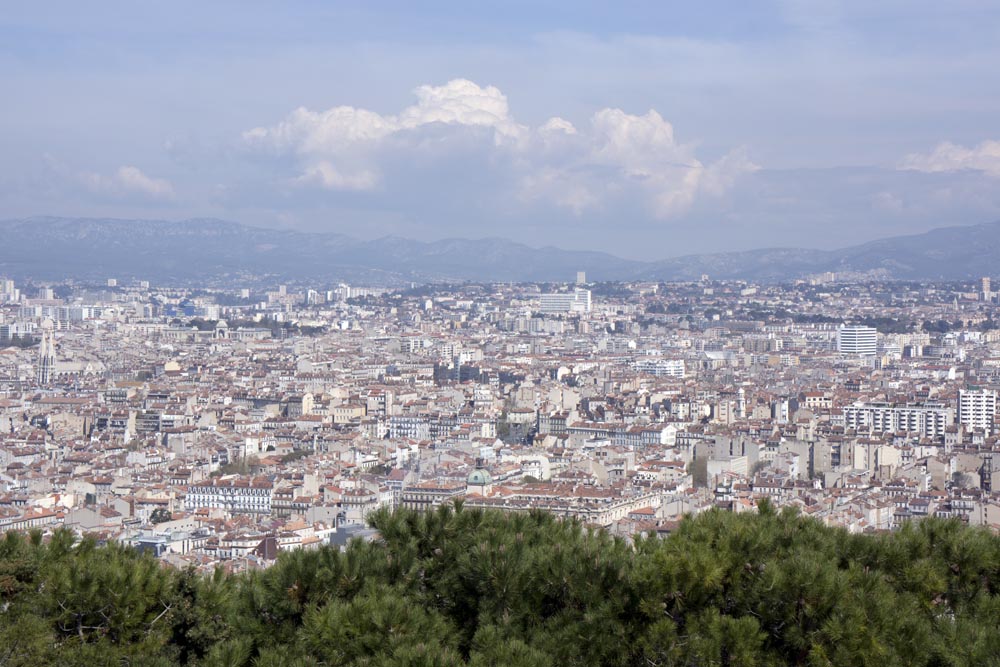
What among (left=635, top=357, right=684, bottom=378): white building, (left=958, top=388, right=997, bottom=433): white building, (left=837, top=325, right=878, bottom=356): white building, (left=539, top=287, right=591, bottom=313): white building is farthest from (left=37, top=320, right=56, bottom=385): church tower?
(left=539, top=287, right=591, bottom=313): white building

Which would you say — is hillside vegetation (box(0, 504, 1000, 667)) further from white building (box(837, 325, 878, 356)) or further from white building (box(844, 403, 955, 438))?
white building (box(837, 325, 878, 356))

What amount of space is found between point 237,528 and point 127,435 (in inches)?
645

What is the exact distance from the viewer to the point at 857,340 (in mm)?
69188

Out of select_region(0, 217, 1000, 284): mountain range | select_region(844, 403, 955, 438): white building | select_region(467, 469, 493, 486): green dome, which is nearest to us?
select_region(467, 469, 493, 486): green dome

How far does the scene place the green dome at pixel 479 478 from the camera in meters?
24.7

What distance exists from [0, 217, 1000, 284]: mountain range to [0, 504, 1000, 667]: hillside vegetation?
13143cm

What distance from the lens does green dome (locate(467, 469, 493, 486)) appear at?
24.7 m

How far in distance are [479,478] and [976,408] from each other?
65.0 feet

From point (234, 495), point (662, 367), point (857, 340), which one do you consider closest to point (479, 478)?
point (234, 495)

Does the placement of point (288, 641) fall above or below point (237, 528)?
above

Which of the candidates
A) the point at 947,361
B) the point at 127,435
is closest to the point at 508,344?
the point at 947,361

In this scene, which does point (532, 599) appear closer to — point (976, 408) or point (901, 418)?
point (901, 418)

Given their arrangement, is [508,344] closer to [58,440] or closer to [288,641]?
[58,440]

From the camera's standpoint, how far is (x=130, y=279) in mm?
137250
